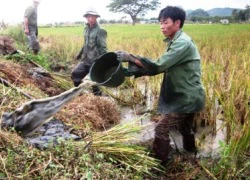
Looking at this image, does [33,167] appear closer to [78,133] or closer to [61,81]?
[78,133]

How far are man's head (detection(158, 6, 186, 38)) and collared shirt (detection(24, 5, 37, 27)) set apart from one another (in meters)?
5.81

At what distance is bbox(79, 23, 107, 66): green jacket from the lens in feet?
18.0

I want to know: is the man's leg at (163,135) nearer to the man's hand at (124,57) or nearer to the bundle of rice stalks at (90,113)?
the man's hand at (124,57)

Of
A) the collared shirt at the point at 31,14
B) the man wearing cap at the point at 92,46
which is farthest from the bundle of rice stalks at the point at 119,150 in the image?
the collared shirt at the point at 31,14

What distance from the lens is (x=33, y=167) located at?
2.40 m

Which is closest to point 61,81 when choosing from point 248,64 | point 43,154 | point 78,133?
point 78,133

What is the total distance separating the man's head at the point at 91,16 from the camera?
5.21 meters

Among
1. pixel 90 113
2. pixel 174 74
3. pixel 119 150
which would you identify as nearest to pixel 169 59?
pixel 174 74

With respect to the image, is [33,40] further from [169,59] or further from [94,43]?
[169,59]

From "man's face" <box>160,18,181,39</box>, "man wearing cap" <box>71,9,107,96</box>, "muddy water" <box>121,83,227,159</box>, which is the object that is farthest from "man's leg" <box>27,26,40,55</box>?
"man's face" <box>160,18,181,39</box>

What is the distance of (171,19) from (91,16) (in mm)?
2610

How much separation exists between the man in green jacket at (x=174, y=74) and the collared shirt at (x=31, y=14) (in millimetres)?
5744

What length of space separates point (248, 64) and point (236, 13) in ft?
168

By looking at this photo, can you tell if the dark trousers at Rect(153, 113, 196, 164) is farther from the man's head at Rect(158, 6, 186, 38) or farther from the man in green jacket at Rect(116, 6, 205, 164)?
the man's head at Rect(158, 6, 186, 38)
